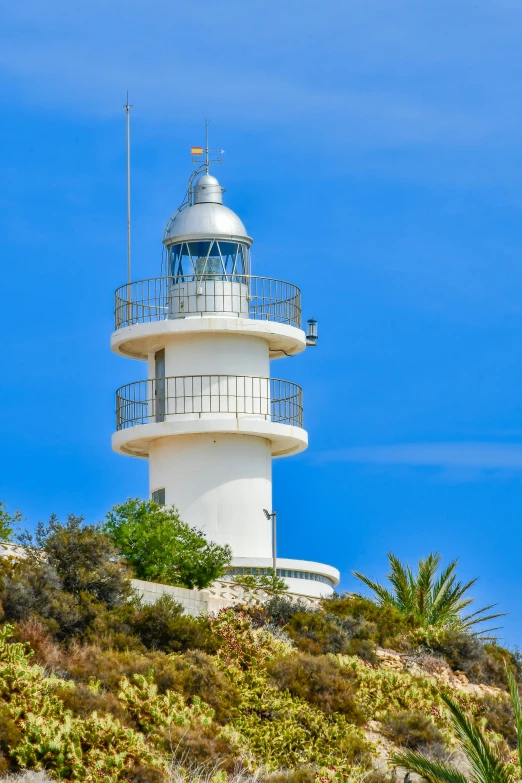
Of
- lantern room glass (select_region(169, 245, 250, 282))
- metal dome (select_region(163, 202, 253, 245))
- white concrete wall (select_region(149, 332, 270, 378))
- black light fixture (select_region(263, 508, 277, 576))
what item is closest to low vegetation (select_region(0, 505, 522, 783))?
black light fixture (select_region(263, 508, 277, 576))

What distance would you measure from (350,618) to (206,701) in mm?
5784

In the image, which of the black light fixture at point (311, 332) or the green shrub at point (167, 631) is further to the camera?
the black light fixture at point (311, 332)

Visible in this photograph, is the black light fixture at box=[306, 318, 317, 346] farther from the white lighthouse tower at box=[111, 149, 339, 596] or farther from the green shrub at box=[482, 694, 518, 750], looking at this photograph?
the green shrub at box=[482, 694, 518, 750]

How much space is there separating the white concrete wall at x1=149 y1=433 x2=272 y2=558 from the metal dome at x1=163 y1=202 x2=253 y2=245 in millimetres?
4344

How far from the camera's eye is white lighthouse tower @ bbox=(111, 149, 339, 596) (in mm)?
35188

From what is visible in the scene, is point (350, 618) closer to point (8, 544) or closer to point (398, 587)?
point (398, 587)

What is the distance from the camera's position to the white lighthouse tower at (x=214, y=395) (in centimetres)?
3519

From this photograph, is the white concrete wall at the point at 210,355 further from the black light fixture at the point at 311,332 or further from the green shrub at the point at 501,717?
the green shrub at the point at 501,717

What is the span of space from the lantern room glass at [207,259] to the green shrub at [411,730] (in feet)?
38.4

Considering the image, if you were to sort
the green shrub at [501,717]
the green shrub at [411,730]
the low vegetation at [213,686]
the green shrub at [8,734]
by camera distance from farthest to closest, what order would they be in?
the green shrub at [501,717], the green shrub at [411,730], the low vegetation at [213,686], the green shrub at [8,734]

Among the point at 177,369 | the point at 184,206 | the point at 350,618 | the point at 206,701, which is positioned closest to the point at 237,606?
the point at 350,618

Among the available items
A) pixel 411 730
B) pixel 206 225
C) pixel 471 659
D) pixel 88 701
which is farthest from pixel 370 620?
pixel 206 225

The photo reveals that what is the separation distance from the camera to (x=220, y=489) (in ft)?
116

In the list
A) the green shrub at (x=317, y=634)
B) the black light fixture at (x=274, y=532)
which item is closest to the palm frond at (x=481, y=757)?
the green shrub at (x=317, y=634)
